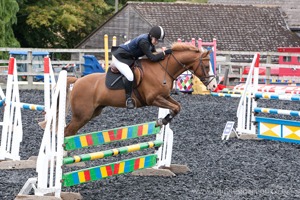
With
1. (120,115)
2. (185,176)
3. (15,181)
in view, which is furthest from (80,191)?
(120,115)

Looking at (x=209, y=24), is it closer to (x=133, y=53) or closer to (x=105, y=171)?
(x=133, y=53)

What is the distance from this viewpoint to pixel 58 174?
7.78m

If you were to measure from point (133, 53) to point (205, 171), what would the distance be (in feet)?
6.35

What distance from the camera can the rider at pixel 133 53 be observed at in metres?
10.1

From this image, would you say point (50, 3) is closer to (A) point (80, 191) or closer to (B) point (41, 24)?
(B) point (41, 24)

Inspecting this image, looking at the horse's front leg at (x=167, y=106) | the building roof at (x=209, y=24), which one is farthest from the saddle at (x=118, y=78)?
the building roof at (x=209, y=24)

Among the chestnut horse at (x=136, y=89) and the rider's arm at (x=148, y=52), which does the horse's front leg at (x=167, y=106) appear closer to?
the chestnut horse at (x=136, y=89)

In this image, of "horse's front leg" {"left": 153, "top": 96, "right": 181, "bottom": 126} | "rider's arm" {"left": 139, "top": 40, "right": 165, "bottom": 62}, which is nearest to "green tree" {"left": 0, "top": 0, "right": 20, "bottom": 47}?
"rider's arm" {"left": 139, "top": 40, "right": 165, "bottom": 62}

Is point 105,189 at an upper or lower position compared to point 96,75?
lower

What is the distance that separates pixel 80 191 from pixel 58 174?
3.01 ft

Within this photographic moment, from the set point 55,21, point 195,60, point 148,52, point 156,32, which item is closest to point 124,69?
point 148,52

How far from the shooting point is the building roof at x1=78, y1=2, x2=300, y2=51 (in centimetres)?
3917

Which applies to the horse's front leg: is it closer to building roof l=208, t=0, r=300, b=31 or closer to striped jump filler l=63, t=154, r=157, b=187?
striped jump filler l=63, t=154, r=157, b=187

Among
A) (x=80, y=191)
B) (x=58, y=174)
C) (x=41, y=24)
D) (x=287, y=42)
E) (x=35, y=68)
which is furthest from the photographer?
(x=287, y=42)
